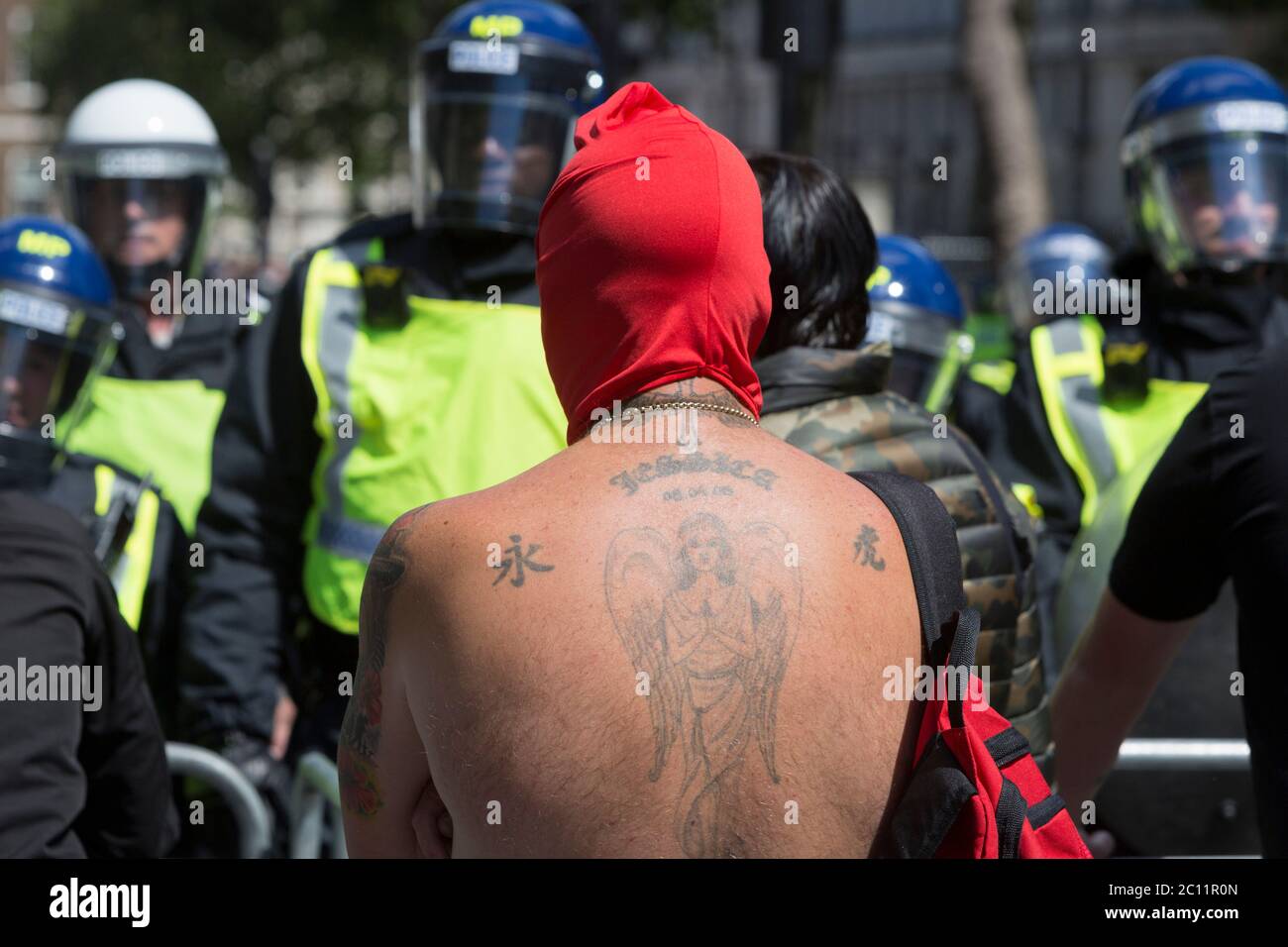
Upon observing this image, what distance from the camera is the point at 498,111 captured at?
392 centimetres

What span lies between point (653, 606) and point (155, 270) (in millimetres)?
4130

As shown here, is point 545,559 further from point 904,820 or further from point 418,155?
point 418,155

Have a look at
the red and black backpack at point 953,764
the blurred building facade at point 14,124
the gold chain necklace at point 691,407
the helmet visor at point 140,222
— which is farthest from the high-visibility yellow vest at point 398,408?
the blurred building facade at point 14,124

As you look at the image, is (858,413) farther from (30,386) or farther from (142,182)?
(142,182)

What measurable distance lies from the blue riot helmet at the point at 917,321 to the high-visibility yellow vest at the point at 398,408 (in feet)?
4.26

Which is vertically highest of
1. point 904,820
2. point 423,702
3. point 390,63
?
point 390,63

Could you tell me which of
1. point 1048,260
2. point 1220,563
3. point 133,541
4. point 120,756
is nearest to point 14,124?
point 1048,260

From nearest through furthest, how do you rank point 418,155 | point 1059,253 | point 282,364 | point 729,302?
point 729,302 < point 282,364 < point 418,155 < point 1059,253

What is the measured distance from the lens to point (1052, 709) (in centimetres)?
271

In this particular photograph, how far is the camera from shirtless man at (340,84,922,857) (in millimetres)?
1752

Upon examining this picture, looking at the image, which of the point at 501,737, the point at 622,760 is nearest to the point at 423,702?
the point at 501,737

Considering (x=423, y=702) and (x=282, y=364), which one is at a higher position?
(x=282, y=364)

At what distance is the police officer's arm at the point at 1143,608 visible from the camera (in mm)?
2334
